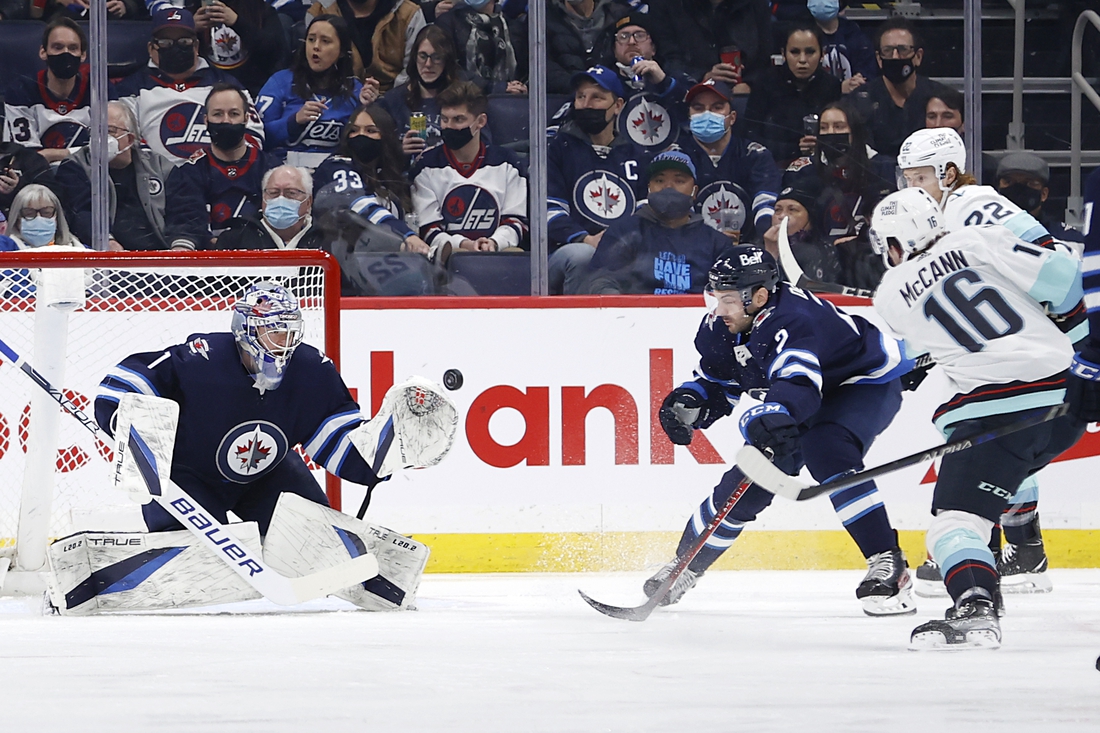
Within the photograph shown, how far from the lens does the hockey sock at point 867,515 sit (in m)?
3.39

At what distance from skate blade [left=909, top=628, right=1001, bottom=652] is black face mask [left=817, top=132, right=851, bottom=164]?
7.43ft

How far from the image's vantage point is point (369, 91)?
15.0ft

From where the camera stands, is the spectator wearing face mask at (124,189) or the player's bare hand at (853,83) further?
the player's bare hand at (853,83)

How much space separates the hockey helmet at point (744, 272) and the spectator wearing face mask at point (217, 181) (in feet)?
5.85

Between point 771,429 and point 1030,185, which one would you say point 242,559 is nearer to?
→ point 771,429

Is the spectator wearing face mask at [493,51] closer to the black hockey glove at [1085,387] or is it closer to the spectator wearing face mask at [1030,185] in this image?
the spectator wearing face mask at [1030,185]

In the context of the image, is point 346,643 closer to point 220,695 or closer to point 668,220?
point 220,695

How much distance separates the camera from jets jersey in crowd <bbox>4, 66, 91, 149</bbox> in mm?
4410

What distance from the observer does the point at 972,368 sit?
292 cm

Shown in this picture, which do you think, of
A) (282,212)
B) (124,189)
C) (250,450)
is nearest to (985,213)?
(250,450)

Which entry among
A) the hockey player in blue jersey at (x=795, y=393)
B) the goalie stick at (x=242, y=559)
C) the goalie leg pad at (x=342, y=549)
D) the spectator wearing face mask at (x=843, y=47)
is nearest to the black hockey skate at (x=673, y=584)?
the hockey player in blue jersey at (x=795, y=393)

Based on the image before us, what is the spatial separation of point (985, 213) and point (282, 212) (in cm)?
230

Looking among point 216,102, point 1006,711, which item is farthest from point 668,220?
point 1006,711

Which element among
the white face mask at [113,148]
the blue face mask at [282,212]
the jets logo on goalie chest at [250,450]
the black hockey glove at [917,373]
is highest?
the white face mask at [113,148]
